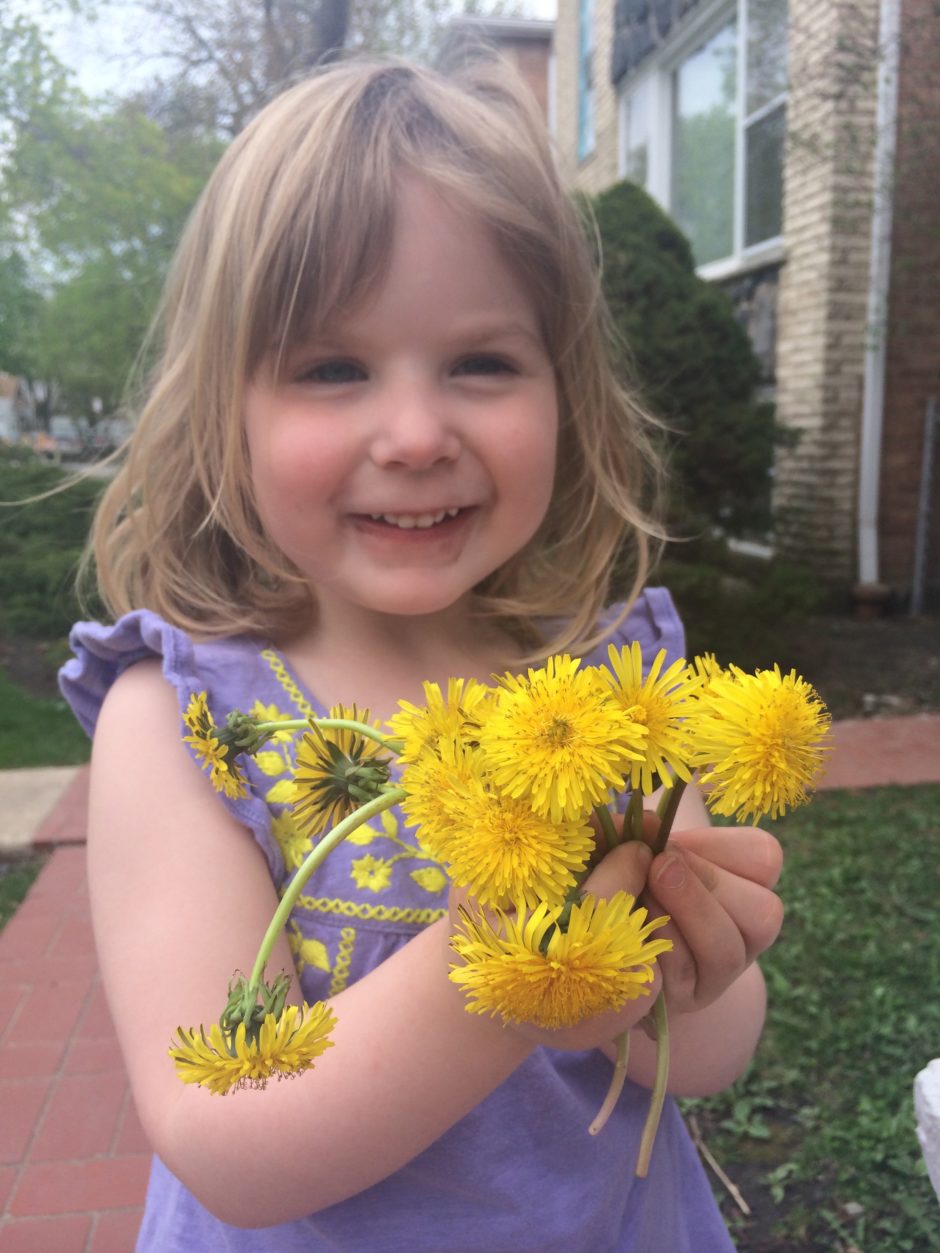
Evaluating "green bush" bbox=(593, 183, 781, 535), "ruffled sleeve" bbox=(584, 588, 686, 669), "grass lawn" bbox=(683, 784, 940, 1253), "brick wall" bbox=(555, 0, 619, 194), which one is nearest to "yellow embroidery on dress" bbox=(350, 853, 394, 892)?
"ruffled sleeve" bbox=(584, 588, 686, 669)

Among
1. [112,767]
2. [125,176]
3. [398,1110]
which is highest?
[125,176]

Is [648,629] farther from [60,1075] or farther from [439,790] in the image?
[60,1075]

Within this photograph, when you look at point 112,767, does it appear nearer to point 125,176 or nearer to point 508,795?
point 508,795

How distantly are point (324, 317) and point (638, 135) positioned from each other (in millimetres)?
10428

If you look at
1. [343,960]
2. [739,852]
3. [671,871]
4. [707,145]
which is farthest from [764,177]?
[671,871]

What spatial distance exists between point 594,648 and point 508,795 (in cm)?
101

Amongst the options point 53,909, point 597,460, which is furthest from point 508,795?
point 53,909

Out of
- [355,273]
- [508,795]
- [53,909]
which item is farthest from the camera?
[53,909]

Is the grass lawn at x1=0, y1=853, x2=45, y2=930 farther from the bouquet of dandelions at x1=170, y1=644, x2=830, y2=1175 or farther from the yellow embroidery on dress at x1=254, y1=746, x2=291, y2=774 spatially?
the bouquet of dandelions at x1=170, y1=644, x2=830, y2=1175

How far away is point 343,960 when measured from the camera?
1142mm

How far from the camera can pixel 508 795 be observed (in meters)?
0.49

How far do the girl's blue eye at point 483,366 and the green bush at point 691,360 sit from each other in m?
3.95

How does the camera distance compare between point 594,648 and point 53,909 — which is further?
point 53,909

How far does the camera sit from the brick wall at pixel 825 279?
6.15 m
